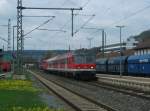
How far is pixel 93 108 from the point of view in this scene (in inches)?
854

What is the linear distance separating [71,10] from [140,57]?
26.0 meters

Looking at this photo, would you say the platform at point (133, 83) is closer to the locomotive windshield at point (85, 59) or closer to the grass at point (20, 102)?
the locomotive windshield at point (85, 59)

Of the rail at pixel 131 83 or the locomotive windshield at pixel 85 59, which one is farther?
the locomotive windshield at pixel 85 59

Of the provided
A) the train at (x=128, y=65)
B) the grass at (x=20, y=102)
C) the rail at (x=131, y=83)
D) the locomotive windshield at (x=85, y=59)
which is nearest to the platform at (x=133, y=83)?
the rail at (x=131, y=83)

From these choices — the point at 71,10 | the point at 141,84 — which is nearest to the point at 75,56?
the point at 71,10

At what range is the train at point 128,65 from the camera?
64887 mm

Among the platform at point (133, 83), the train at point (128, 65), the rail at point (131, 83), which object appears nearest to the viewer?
the rail at point (131, 83)

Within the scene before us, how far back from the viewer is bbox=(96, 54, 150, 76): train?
64.9m

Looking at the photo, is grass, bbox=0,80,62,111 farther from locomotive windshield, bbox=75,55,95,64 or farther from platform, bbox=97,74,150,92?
locomotive windshield, bbox=75,55,95,64

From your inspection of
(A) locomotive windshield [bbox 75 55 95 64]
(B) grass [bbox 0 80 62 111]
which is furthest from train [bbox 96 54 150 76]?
(B) grass [bbox 0 80 62 111]

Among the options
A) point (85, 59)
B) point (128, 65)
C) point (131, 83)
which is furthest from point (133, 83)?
point (128, 65)

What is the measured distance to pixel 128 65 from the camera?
75.0 metres

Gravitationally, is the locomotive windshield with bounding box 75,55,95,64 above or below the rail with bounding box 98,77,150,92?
above

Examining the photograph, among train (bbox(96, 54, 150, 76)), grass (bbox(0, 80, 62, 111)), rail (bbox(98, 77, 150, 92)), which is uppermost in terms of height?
train (bbox(96, 54, 150, 76))
